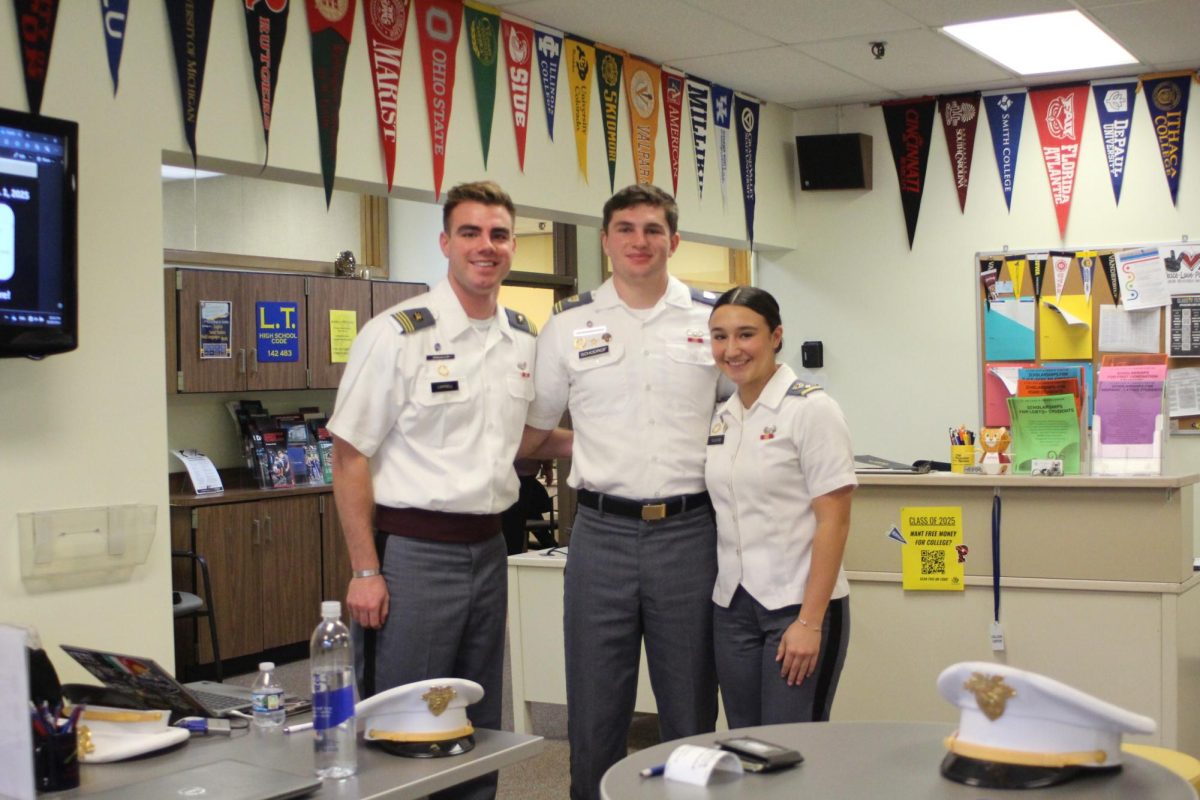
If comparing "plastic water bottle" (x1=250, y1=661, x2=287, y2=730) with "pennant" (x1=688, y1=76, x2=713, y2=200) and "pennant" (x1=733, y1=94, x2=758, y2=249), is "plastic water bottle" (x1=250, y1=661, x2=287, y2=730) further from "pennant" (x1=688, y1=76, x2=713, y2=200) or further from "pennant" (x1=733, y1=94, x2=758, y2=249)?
"pennant" (x1=733, y1=94, x2=758, y2=249)

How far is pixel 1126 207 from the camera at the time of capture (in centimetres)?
610

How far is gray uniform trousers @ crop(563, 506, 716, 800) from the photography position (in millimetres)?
2797

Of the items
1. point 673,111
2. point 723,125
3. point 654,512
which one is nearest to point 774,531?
point 654,512

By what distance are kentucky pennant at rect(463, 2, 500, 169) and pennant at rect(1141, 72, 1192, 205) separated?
3.19 meters

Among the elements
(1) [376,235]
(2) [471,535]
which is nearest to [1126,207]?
(1) [376,235]

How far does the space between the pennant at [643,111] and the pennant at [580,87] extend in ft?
0.92

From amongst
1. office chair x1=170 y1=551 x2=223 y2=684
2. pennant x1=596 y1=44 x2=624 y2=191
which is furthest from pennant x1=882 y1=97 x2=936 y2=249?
office chair x1=170 y1=551 x2=223 y2=684

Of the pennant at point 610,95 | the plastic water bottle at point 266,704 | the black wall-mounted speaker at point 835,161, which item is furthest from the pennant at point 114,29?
the black wall-mounted speaker at point 835,161

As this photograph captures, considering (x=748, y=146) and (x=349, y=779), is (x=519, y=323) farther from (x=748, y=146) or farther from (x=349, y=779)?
(x=748, y=146)

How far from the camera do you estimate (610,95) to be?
212 inches

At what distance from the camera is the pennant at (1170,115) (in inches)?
234

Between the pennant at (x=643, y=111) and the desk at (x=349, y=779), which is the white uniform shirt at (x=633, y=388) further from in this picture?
the pennant at (x=643, y=111)

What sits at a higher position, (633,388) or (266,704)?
(633,388)

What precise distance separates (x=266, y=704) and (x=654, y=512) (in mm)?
951
